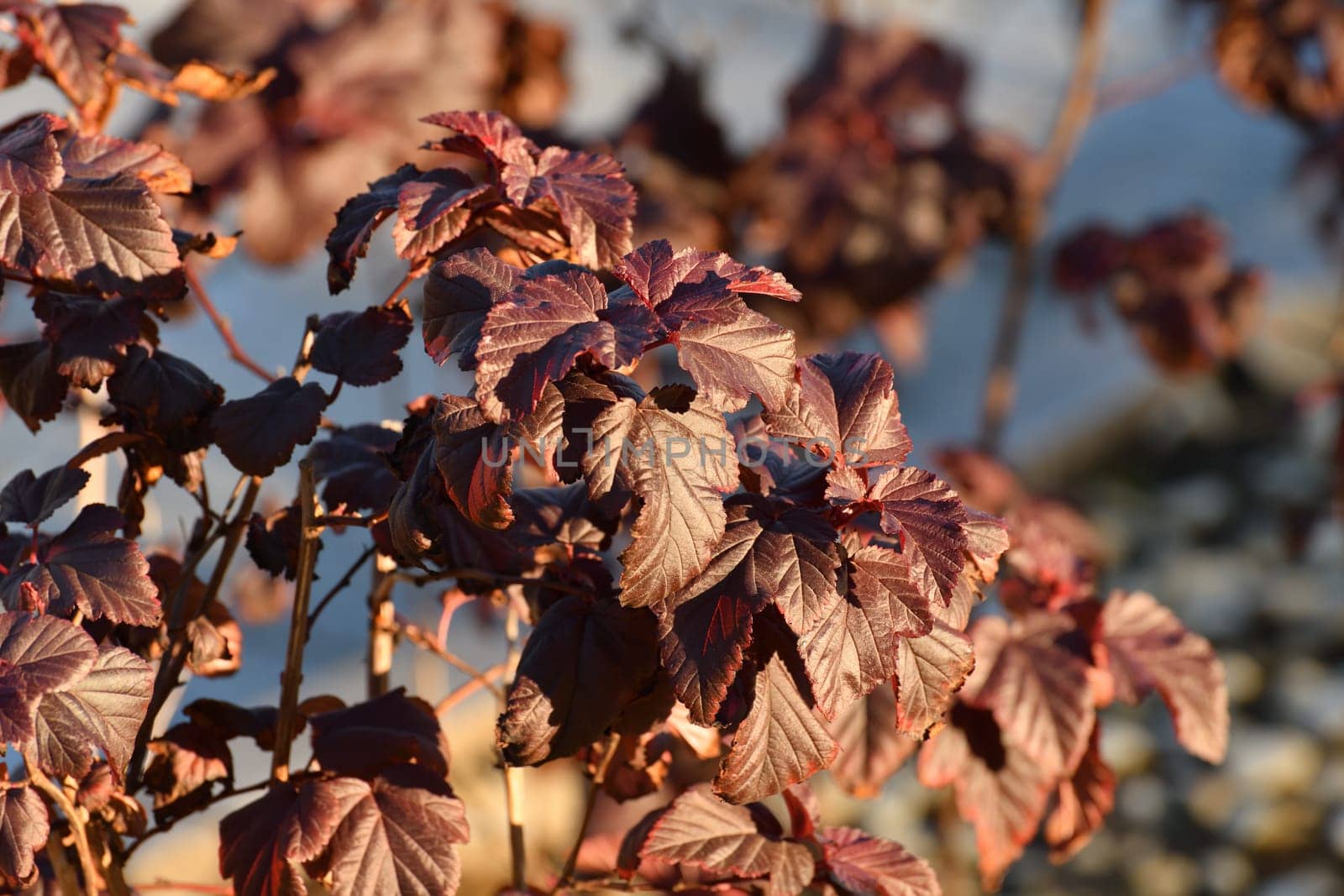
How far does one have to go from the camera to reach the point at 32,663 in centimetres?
69

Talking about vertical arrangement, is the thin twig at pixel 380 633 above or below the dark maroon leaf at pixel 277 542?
below

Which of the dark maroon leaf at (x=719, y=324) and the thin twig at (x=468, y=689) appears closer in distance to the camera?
the dark maroon leaf at (x=719, y=324)

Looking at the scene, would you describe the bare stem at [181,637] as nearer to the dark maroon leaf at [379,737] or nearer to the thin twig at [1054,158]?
the dark maroon leaf at [379,737]

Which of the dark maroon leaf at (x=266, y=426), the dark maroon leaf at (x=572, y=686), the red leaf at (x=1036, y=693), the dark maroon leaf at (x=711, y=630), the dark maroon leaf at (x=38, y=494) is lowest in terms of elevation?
the red leaf at (x=1036, y=693)

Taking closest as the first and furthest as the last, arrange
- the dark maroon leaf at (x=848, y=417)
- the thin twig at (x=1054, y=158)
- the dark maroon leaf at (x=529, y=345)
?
the dark maroon leaf at (x=529, y=345)
the dark maroon leaf at (x=848, y=417)
the thin twig at (x=1054, y=158)

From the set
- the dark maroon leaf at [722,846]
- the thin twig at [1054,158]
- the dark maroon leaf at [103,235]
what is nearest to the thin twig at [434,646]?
the dark maroon leaf at [722,846]

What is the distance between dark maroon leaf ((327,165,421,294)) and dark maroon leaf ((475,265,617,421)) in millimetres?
164

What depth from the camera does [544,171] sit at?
2.69 ft

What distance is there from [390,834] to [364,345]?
12.6 inches

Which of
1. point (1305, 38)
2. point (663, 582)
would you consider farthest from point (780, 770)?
point (1305, 38)

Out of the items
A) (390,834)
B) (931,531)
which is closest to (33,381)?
(390,834)

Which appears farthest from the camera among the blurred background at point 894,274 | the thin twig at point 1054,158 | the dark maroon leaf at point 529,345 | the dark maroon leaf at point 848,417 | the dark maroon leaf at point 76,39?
the thin twig at point 1054,158

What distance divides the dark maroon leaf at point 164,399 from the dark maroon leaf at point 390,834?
256 millimetres

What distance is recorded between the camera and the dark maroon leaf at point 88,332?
0.79 metres
